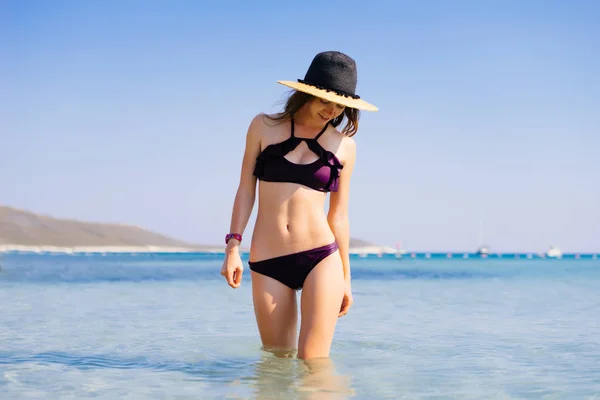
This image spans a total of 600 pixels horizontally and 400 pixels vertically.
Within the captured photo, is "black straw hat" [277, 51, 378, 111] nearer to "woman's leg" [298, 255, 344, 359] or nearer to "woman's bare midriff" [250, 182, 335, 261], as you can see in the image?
"woman's bare midriff" [250, 182, 335, 261]

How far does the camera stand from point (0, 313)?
38.4ft

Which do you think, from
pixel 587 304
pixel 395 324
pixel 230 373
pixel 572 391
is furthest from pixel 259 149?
pixel 587 304

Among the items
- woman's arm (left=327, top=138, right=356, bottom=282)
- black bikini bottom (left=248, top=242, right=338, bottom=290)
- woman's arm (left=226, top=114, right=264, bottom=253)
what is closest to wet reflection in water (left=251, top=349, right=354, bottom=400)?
black bikini bottom (left=248, top=242, right=338, bottom=290)

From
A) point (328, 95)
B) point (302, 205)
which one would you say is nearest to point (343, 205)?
point (302, 205)

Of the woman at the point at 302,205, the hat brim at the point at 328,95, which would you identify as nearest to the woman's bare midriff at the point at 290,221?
the woman at the point at 302,205

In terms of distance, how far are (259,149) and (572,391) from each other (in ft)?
9.26

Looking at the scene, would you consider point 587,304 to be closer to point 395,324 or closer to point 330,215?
point 395,324

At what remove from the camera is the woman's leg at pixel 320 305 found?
4746 millimetres

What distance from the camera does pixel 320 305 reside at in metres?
4.75

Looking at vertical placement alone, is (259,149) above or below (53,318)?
above

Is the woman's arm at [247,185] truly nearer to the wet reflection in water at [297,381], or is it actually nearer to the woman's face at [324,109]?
the woman's face at [324,109]

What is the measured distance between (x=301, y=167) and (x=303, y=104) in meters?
0.40

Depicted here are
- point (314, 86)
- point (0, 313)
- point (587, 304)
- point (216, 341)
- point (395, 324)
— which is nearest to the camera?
point (314, 86)

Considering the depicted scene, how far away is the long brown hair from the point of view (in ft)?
15.8
